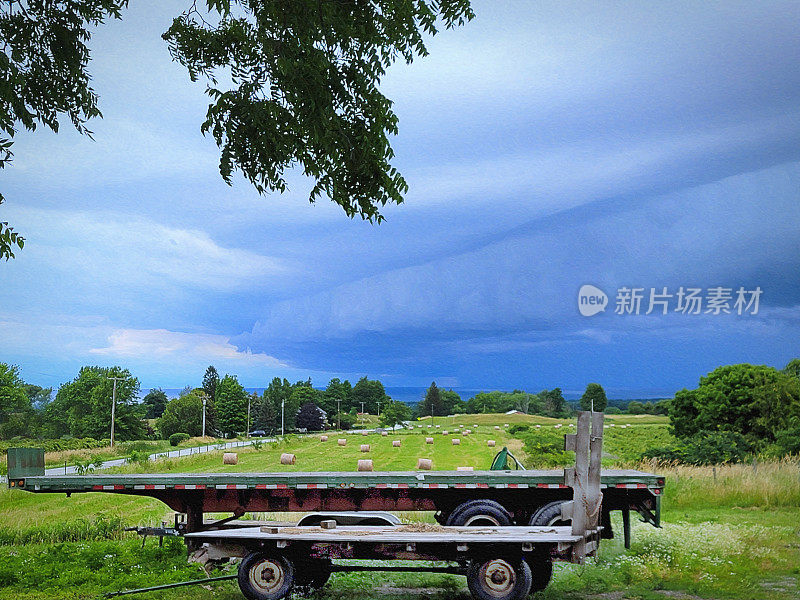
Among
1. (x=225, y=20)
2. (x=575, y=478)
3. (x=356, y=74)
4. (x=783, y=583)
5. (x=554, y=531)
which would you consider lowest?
(x=783, y=583)

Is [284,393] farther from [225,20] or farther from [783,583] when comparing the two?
[783,583]

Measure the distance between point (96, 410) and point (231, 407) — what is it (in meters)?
3.06

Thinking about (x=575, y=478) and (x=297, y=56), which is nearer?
(x=575, y=478)

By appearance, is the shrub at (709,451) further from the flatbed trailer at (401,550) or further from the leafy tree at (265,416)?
the flatbed trailer at (401,550)

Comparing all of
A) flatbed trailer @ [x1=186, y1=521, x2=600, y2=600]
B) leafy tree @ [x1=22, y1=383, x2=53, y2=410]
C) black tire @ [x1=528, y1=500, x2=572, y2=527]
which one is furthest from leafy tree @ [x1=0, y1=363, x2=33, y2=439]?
black tire @ [x1=528, y1=500, x2=572, y2=527]

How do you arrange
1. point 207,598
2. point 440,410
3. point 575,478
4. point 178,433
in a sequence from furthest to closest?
1. point 178,433
2. point 440,410
3. point 207,598
4. point 575,478

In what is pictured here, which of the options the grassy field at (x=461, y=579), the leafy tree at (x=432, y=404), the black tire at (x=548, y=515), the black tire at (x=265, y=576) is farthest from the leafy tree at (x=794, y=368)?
the black tire at (x=265, y=576)

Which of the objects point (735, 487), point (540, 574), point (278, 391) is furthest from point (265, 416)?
point (540, 574)

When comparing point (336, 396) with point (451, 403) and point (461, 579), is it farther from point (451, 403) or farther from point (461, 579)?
point (461, 579)

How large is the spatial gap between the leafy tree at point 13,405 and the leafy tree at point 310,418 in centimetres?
586

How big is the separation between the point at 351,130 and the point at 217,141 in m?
1.65

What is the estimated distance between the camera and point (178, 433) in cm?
1769

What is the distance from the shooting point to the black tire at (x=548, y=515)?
8867 mm

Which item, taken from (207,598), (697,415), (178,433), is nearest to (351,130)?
(207,598)
